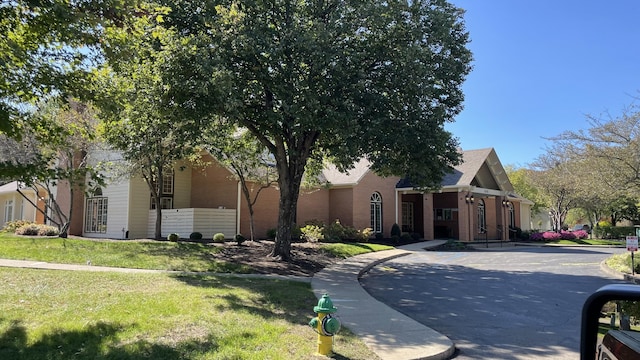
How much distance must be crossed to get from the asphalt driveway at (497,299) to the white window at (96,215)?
1622 centimetres

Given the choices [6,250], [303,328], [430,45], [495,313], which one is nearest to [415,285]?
[495,313]

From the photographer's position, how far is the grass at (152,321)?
589cm

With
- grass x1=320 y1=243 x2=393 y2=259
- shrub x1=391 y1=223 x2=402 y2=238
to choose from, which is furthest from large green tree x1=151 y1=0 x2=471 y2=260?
shrub x1=391 y1=223 x2=402 y2=238

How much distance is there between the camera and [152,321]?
698cm

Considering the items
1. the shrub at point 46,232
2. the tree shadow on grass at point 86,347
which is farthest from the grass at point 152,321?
the shrub at point 46,232

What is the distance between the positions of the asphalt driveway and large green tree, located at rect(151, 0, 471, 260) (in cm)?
366

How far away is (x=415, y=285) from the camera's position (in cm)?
1305

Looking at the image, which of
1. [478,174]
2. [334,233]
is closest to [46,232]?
[334,233]

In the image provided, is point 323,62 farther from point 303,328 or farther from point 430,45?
point 303,328

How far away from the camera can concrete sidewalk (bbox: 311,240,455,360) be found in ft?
21.7

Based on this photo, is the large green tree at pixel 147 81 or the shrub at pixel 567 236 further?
the shrub at pixel 567 236

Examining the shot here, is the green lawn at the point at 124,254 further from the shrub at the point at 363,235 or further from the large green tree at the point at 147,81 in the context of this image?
the shrub at the point at 363,235

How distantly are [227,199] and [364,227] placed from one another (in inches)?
355

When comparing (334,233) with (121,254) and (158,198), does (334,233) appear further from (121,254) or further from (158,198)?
(121,254)
